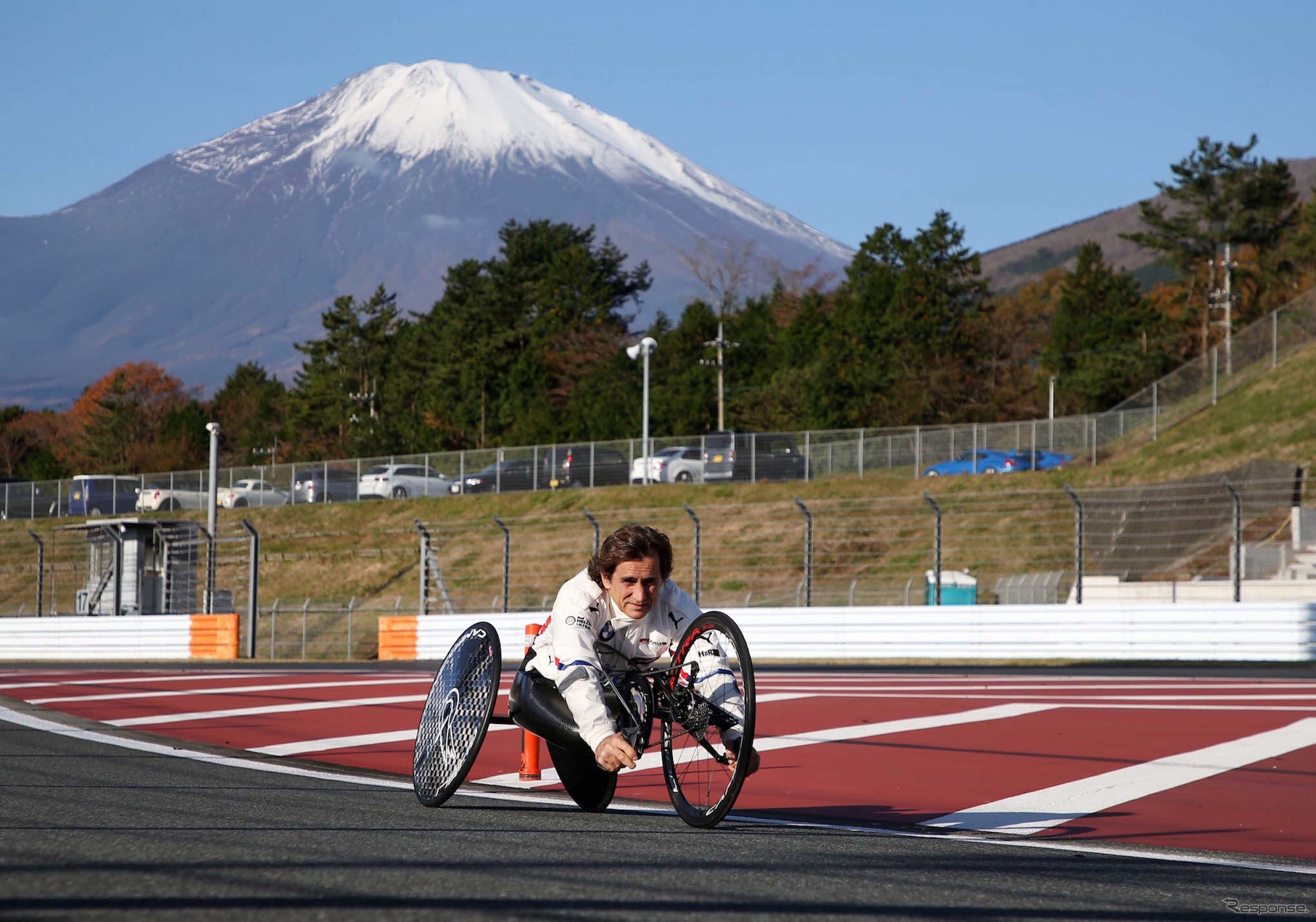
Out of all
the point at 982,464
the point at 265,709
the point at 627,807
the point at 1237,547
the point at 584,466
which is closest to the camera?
the point at 627,807

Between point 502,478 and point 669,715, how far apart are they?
49.1 m

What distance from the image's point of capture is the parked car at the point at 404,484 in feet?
188

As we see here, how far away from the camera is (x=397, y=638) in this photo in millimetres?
26719

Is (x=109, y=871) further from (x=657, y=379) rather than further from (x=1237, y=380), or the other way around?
(x=657, y=379)

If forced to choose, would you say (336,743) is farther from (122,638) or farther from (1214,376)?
(1214,376)

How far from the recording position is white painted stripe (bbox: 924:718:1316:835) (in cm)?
668

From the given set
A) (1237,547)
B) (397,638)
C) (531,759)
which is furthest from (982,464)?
(531,759)

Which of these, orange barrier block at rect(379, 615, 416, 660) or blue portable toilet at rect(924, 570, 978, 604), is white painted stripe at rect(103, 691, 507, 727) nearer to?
orange barrier block at rect(379, 615, 416, 660)

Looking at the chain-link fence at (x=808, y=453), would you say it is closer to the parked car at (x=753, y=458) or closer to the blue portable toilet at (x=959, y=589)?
the parked car at (x=753, y=458)

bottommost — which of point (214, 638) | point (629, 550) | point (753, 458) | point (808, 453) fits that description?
point (214, 638)

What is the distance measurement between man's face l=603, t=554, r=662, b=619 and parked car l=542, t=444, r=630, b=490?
4530 centimetres

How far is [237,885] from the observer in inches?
163

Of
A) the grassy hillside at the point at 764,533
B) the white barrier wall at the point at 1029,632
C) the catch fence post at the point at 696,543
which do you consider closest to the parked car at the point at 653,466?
the grassy hillside at the point at 764,533

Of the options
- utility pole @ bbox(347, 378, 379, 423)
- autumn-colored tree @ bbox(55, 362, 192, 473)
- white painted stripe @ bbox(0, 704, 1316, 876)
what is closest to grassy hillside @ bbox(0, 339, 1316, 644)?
white painted stripe @ bbox(0, 704, 1316, 876)
